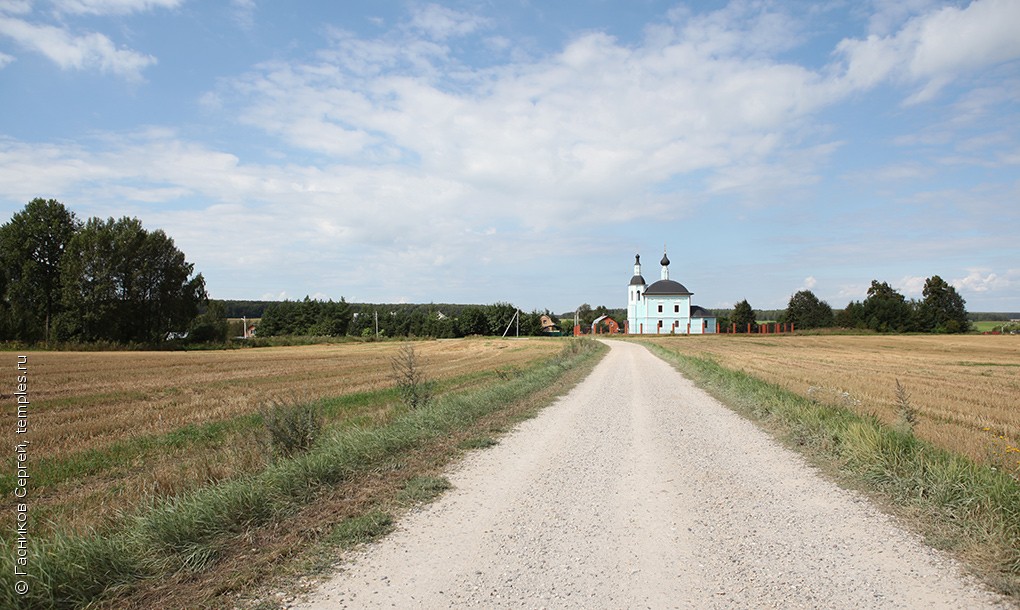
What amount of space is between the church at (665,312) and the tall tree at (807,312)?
66.8ft

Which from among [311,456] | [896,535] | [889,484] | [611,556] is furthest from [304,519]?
[889,484]

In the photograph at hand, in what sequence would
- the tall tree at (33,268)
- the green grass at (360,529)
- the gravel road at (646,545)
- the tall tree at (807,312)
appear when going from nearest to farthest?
the gravel road at (646,545) → the green grass at (360,529) → the tall tree at (33,268) → the tall tree at (807,312)

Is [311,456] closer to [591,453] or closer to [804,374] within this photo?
[591,453]

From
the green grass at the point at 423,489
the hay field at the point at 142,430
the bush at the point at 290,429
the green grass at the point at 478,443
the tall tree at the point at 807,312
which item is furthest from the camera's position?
the tall tree at the point at 807,312

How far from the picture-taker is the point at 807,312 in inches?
4437

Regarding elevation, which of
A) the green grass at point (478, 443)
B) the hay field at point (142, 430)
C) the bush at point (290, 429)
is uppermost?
the bush at point (290, 429)

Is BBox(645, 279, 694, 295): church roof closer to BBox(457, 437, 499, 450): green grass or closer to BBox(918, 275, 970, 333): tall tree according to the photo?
BBox(918, 275, 970, 333): tall tree

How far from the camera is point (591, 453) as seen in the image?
29.1ft

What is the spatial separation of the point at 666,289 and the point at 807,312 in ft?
105

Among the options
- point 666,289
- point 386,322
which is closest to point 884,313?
point 666,289

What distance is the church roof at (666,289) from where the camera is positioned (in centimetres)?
10388

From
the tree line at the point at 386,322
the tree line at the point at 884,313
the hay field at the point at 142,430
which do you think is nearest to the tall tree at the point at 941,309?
the tree line at the point at 884,313

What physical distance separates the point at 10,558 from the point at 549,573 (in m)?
4.08

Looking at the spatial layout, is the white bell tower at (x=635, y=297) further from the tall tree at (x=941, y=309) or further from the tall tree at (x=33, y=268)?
the tall tree at (x=33, y=268)
